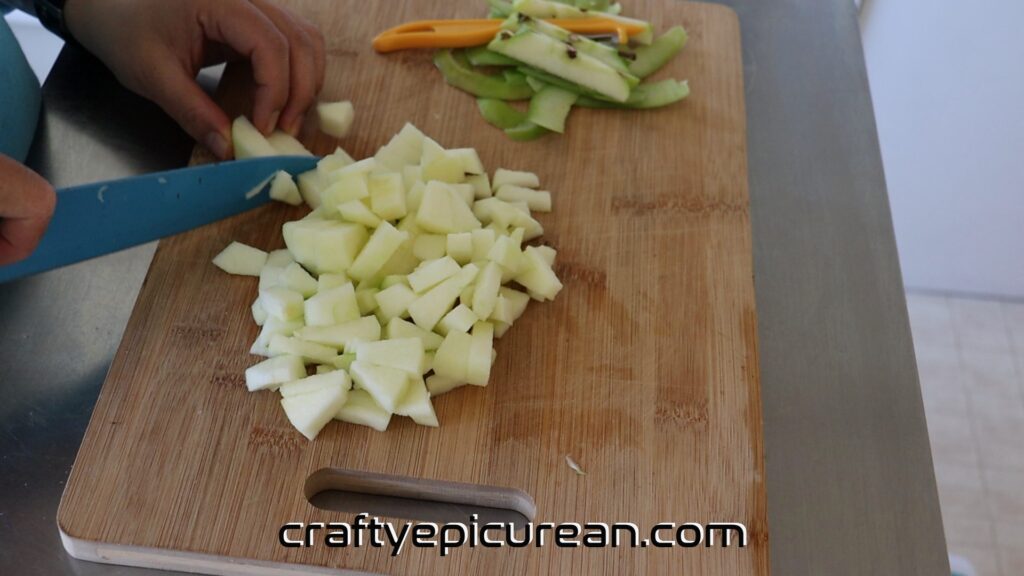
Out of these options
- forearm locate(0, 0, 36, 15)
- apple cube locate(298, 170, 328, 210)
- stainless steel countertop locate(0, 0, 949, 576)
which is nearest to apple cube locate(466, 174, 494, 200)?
apple cube locate(298, 170, 328, 210)

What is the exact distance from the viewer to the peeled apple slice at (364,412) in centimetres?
136

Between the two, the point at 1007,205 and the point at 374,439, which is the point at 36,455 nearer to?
the point at 374,439

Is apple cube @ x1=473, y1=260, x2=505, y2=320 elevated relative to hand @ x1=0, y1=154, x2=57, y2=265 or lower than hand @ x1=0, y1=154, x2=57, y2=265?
lower

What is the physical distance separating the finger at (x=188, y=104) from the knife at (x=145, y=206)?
0.40ft

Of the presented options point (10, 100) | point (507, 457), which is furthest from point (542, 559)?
point (10, 100)

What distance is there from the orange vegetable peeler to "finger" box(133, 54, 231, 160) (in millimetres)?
346

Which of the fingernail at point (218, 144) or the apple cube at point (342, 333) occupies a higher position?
the fingernail at point (218, 144)

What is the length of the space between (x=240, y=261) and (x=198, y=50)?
404 mm

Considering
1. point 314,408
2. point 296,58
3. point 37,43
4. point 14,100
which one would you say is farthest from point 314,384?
point 37,43

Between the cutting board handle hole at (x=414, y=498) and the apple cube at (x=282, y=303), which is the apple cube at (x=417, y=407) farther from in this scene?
the apple cube at (x=282, y=303)

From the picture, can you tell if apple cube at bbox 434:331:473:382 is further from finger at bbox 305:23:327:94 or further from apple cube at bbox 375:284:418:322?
finger at bbox 305:23:327:94

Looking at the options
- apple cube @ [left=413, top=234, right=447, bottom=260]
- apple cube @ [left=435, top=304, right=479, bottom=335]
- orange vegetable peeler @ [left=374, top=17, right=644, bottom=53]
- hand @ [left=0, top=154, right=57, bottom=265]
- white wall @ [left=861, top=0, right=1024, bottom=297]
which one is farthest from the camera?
white wall @ [left=861, top=0, right=1024, bottom=297]

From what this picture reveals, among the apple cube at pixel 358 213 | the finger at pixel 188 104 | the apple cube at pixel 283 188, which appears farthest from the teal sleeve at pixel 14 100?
the apple cube at pixel 358 213

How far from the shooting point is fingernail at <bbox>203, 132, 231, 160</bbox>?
1.62 metres
